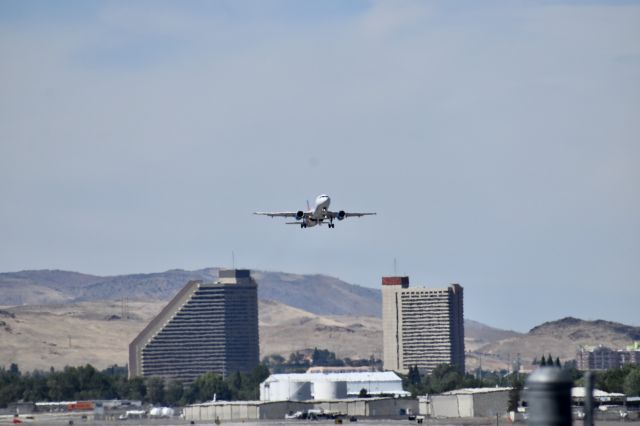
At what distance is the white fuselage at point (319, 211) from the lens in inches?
6801

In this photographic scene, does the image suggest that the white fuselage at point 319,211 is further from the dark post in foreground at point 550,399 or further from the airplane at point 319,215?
the dark post in foreground at point 550,399

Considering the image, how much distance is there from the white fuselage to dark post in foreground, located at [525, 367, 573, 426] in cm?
15335

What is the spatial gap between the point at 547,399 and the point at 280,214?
16576cm

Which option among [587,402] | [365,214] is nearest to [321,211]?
[365,214]

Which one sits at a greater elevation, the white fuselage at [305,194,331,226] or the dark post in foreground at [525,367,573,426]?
the white fuselage at [305,194,331,226]

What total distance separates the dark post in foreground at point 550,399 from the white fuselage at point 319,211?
153 m

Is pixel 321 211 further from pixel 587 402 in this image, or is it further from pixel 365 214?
pixel 587 402

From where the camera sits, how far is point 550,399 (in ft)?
61.9

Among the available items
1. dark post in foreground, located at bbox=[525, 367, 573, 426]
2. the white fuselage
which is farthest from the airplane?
dark post in foreground, located at bbox=[525, 367, 573, 426]

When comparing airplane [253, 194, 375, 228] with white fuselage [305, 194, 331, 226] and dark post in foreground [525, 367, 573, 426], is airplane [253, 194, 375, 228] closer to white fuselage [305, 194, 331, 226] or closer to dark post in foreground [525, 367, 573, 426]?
white fuselage [305, 194, 331, 226]

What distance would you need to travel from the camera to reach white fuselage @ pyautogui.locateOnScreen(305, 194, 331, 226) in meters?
173

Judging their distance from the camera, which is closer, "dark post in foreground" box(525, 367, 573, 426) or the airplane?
"dark post in foreground" box(525, 367, 573, 426)

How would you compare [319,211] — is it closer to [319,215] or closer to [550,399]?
[319,215]

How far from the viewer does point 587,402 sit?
23203 millimetres
